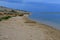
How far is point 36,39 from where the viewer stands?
10.7m

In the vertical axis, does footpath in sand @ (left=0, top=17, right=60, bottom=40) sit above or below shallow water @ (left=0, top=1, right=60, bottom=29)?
above

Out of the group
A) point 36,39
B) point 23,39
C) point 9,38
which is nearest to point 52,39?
point 36,39

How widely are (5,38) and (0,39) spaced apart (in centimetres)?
42

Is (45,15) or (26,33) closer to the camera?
(26,33)

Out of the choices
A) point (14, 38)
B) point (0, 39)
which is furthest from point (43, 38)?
point (0, 39)

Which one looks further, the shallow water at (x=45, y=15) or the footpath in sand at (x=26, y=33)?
the shallow water at (x=45, y=15)

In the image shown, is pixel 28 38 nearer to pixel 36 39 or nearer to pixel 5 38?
pixel 36 39

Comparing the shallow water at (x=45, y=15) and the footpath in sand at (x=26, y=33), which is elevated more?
the footpath in sand at (x=26, y=33)

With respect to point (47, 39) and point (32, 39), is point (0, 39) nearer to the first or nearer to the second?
point (32, 39)

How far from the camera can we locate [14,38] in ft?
34.8

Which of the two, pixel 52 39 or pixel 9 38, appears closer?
pixel 9 38

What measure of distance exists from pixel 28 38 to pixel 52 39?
149 cm

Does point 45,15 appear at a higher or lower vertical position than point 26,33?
lower

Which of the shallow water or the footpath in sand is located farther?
the shallow water
